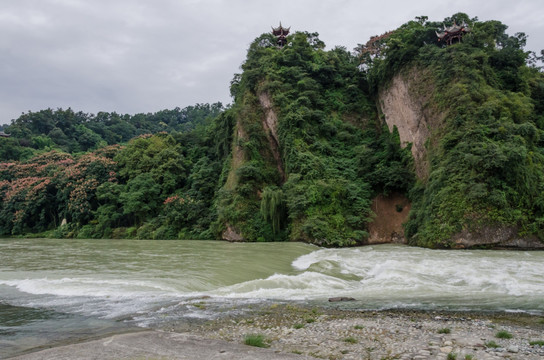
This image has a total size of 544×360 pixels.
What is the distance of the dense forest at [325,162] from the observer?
18766 mm

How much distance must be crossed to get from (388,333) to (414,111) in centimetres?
2432

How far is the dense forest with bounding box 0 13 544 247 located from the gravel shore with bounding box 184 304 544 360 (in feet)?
44.7

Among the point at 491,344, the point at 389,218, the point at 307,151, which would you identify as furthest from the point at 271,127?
the point at 491,344

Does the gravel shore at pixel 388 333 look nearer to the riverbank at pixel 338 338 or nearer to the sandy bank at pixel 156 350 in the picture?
the riverbank at pixel 338 338

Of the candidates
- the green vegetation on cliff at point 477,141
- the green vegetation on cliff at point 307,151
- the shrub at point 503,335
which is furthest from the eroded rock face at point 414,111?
the shrub at point 503,335

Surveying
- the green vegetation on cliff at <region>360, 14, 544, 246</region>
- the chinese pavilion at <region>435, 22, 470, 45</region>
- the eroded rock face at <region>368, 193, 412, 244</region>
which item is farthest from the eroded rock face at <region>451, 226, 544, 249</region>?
the chinese pavilion at <region>435, 22, 470, 45</region>

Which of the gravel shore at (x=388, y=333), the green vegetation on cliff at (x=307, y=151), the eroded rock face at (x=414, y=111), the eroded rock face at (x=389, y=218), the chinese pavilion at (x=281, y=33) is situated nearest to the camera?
the gravel shore at (x=388, y=333)

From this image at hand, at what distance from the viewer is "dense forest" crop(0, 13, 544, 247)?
61.6 feet

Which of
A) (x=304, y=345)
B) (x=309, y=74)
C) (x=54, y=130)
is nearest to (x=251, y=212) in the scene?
(x=309, y=74)

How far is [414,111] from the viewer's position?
87.1 feet

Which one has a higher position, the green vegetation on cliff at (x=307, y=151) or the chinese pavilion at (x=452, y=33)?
the chinese pavilion at (x=452, y=33)

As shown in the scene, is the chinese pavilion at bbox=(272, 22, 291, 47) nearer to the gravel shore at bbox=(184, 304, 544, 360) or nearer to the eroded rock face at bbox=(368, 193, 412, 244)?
the eroded rock face at bbox=(368, 193, 412, 244)

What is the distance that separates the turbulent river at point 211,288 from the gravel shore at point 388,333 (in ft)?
2.54

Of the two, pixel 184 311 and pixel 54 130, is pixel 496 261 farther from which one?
pixel 54 130
